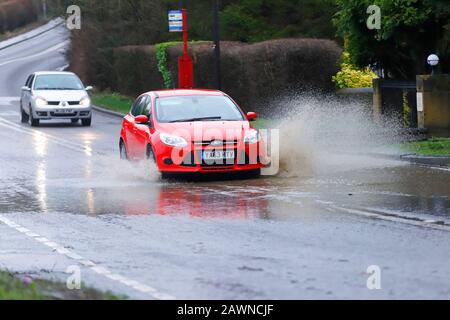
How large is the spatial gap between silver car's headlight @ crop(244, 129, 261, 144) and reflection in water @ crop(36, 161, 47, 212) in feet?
10.9

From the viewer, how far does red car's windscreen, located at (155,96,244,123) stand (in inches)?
781

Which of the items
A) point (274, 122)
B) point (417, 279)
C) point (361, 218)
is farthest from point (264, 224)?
point (274, 122)

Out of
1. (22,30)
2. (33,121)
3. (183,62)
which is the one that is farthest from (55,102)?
(22,30)

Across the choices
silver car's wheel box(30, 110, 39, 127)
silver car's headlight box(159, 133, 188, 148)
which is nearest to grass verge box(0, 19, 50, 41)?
silver car's wheel box(30, 110, 39, 127)

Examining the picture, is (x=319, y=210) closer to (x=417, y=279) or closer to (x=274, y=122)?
(x=417, y=279)

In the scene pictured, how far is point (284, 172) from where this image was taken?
1984cm

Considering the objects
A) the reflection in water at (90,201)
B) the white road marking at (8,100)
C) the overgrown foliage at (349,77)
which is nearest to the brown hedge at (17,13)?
the white road marking at (8,100)

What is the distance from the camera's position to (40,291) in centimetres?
912

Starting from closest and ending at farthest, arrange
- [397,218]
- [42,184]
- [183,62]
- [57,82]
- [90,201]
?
1. [397,218]
2. [90,201]
3. [42,184]
4. [57,82]
5. [183,62]

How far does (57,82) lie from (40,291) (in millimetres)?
27657

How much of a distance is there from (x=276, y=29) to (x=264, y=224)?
107 feet

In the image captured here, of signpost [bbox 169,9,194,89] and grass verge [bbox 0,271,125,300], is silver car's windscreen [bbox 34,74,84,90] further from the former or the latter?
grass verge [bbox 0,271,125,300]

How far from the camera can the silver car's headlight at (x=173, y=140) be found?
18.8 m

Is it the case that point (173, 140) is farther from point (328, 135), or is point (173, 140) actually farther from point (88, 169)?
point (328, 135)
